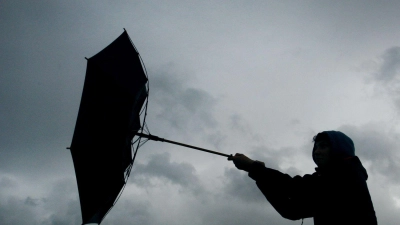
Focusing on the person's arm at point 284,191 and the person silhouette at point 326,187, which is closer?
the person silhouette at point 326,187

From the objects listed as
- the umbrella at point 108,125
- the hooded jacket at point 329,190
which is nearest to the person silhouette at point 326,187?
the hooded jacket at point 329,190

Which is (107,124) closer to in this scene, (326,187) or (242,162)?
(242,162)

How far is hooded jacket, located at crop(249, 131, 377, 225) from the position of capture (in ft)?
9.11

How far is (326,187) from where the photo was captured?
3061 millimetres

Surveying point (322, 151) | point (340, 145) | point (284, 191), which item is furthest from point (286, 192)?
point (340, 145)

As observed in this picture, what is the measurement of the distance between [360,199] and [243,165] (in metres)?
1.65

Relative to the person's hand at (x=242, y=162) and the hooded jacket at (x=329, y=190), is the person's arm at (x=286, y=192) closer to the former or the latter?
the hooded jacket at (x=329, y=190)

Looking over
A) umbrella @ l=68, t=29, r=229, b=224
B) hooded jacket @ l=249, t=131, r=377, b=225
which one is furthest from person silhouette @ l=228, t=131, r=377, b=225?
umbrella @ l=68, t=29, r=229, b=224

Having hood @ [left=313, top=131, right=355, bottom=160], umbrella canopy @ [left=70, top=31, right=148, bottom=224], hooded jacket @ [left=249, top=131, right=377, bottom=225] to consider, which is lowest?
hooded jacket @ [left=249, top=131, right=377, bottom=225]

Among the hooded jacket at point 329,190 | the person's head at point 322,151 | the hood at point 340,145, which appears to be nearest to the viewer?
the hooded jacket at point 329,190

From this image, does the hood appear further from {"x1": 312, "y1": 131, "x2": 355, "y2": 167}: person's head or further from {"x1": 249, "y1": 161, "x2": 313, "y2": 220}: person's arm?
{"x1": 249, "y1": 161, "x2": 313, "y2": 220}: person's arm

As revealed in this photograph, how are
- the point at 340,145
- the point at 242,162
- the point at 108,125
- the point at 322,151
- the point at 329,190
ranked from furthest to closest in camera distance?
the point at 108,125 < the point at 242,162 < the point at 322,151 < the point at 340,145 < the point at 329,190

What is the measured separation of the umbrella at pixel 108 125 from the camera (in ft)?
23.2

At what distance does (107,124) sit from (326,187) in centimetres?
586
